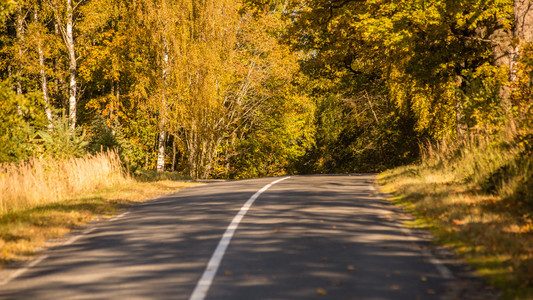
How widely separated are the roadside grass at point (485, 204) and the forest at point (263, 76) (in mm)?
738

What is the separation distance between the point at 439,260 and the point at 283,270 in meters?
2.06

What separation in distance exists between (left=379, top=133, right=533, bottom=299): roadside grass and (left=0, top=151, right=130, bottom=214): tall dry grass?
877cm

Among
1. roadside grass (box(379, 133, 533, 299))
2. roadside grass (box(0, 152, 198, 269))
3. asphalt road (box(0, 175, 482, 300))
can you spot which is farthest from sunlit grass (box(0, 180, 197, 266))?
roadside grass (box(379, 133, 533, 299))

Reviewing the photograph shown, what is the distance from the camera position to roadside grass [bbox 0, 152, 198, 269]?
10.3m

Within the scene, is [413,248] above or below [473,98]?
below

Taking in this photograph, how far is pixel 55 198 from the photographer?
16109 millimetres

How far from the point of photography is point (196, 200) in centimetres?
1525

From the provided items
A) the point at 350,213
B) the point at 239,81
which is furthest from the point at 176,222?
the point at 239,81

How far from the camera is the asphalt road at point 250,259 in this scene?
22.0 ft

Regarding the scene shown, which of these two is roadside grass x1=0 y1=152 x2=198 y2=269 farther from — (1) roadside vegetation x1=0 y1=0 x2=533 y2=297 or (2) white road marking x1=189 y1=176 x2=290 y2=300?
(2) white road marking x1=189 y1=176 x2=290 y2=300

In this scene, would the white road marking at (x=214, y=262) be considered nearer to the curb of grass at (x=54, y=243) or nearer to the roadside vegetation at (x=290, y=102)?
the curb of grass at (x=54, y=243)

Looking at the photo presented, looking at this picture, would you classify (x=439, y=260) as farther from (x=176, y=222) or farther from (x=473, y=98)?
(x=473, y=98)

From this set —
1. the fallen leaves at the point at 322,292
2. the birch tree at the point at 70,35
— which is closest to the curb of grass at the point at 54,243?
the fallen leaves at the point at 322,292

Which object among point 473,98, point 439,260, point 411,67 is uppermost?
point 411,67
